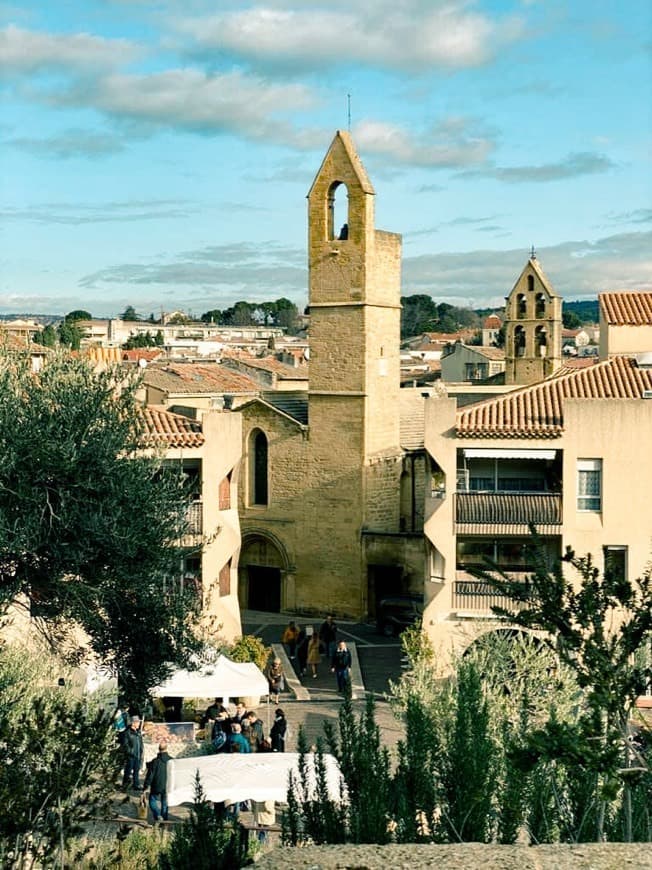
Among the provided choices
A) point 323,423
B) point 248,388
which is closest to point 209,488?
point 323,423

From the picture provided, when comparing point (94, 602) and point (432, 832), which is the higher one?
point (94, 602)

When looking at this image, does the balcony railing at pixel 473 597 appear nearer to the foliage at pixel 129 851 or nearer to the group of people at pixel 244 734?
the group of people at pixel 244 734

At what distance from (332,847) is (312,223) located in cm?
3317

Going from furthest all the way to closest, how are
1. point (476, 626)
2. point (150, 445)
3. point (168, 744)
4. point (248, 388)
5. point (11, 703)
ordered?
point (248, 388)
point (476, 626)
point (168, 744)
point (150, 445)
point (11, 703)

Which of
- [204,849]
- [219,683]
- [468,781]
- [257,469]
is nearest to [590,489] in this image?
[219,683]

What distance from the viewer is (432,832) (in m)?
12.1

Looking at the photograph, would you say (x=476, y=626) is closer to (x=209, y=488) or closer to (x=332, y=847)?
(x=209, y=488)

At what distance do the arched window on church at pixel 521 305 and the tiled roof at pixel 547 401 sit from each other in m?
28.9

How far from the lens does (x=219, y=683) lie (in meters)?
24.3

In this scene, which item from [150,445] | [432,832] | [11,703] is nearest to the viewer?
[432,832]

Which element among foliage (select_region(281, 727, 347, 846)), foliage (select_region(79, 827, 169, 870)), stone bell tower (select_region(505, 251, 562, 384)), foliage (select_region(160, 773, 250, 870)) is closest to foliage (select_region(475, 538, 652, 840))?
foliage (select_region(281, 727, 347, 846))

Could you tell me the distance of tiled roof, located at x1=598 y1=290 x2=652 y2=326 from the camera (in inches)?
1528

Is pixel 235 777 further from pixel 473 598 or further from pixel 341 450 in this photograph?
pixel 341 450

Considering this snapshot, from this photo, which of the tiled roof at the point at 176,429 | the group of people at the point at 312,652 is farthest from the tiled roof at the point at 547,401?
the tiled roof at the point at 176,429
